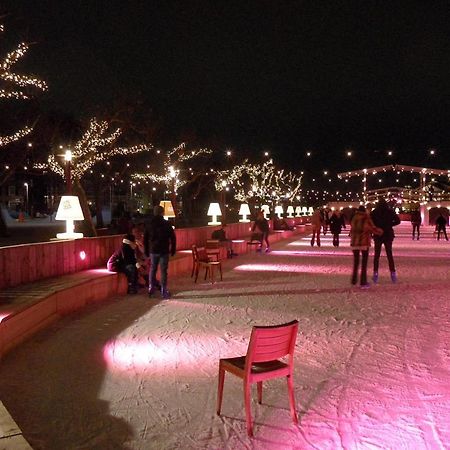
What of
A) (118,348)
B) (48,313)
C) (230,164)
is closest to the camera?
(118,348)

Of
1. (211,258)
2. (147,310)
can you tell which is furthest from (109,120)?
(147,310)

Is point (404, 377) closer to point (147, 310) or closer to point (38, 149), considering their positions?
point (147, 310)

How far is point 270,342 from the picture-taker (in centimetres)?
459

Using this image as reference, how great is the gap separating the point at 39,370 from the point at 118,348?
3.83ft

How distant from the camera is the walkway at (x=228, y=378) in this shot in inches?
176

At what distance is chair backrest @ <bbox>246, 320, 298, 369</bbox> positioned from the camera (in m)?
4.46

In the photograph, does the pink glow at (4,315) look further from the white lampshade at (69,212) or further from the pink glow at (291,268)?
the pink glow at (291,268)

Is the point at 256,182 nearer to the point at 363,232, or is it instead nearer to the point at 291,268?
the point at 291,268

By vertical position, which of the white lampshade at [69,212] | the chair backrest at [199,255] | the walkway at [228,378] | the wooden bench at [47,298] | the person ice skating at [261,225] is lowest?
the walkway at [228,378]

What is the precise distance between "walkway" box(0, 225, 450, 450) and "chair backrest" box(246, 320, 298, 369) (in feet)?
1.75

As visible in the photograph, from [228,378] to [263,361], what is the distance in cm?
148

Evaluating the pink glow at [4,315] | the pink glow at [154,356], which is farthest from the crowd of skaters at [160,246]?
the pink glow at [4,315]

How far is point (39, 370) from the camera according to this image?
6.31 meters

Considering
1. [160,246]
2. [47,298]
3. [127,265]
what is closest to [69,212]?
[127,265]
